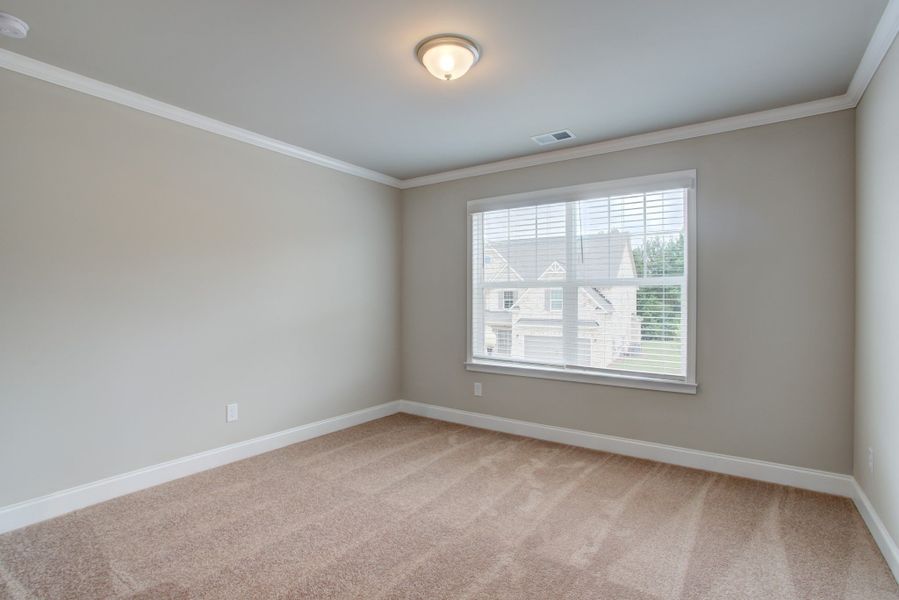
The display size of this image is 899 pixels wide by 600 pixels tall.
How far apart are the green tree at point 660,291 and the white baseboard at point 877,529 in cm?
135

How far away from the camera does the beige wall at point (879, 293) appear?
215 centimetres

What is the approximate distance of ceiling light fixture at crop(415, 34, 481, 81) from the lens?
2295mm

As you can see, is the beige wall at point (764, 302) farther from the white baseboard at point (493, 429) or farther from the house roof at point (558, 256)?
the house roof at point (558, 256)

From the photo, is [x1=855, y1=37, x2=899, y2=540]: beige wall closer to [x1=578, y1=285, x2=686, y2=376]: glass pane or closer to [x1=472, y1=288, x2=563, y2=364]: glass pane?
[x1=578, y1=285, x2=686, y2=376]: glass pane

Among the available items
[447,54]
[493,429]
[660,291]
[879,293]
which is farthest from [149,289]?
[879,293]

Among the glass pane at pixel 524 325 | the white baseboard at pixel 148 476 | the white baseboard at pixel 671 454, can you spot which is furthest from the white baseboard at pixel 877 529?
the white baseboard at pixel 148 476

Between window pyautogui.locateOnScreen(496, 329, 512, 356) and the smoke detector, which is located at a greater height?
the smoke detector

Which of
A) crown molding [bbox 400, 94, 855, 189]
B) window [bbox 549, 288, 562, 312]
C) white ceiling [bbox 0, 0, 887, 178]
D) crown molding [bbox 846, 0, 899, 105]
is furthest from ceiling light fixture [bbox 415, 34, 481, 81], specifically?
window [bbox 549, 288, 562, 312]

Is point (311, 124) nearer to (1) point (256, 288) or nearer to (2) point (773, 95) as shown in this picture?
(1) point (256, 288)

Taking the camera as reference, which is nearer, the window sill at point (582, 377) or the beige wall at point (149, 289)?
the beige wall at point (149, 289)

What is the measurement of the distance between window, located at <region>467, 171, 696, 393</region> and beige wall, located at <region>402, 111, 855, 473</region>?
125 millimetres

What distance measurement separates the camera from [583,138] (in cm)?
367

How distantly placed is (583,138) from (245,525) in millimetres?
3502

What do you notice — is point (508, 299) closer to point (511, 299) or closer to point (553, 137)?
point (511, 299)
